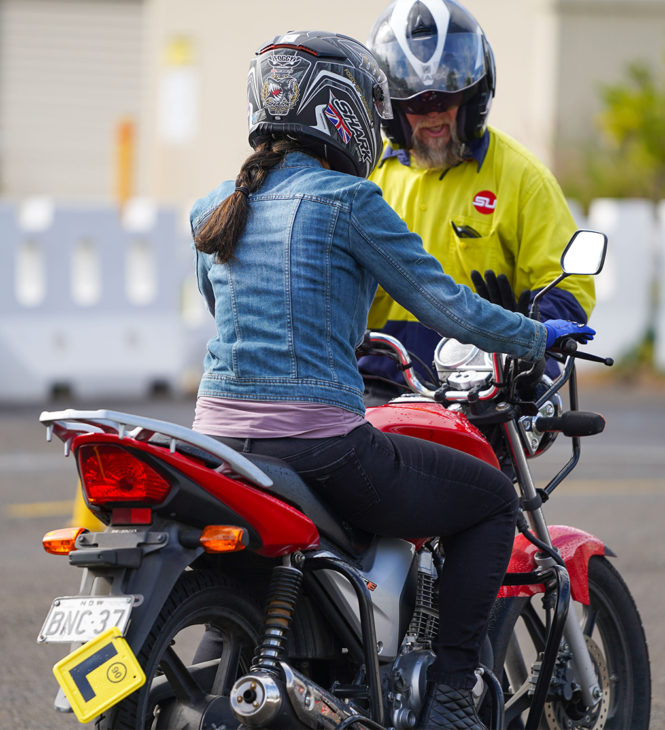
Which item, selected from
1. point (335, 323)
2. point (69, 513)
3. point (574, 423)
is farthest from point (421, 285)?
point (69, 513)

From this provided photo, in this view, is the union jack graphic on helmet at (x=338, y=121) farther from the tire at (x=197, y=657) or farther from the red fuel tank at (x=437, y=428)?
the tire at (x=197, y=657)

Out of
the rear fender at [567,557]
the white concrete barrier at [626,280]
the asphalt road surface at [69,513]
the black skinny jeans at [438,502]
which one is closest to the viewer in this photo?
the black skinny jeans at [438,502]

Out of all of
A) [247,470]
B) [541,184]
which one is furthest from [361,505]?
[541,184]

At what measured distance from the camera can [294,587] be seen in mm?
3219

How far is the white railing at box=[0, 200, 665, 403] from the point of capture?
14.0 meters

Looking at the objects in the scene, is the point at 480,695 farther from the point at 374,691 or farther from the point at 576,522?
the point at 576,522

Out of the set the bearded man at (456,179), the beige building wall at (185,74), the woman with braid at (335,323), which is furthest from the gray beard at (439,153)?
the beige building wall at (185,74)

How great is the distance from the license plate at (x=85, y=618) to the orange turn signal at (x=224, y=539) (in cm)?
20

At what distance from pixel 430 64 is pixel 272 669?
194 centimetres

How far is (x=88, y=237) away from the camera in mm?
14609

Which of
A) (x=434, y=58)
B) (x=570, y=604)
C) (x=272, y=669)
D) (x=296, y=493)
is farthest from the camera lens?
(x=434, y=58)

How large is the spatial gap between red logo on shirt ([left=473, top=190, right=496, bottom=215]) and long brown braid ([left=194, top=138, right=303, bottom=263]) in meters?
1.09

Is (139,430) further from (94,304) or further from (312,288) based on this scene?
(94,304)

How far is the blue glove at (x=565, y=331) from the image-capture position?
3.62 m
